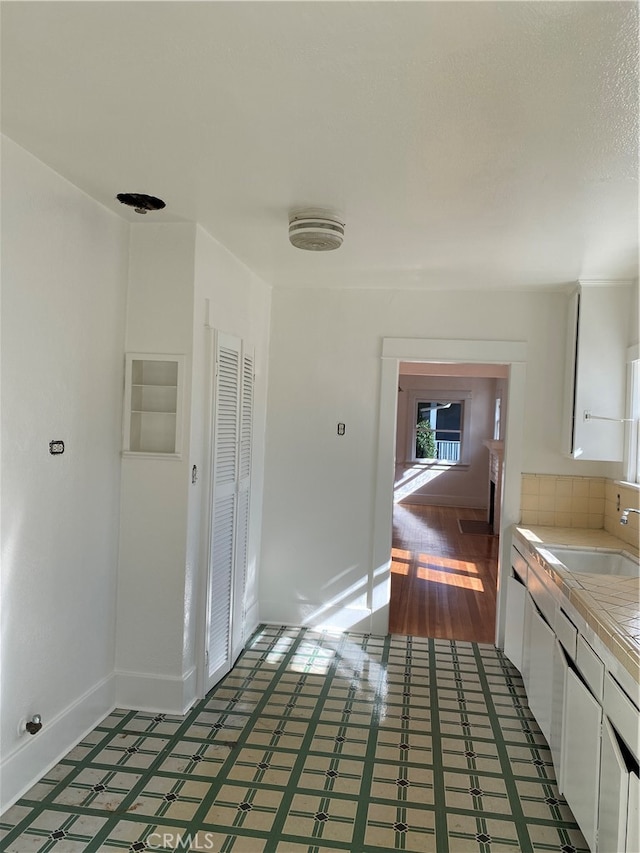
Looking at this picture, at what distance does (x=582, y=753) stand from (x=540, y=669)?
2.71 ft

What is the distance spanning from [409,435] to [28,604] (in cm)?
944

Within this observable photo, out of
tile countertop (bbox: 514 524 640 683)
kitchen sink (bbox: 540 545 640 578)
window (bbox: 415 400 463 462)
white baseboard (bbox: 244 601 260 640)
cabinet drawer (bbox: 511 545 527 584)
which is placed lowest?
white baseboard (bbox: 244 601 260 640)

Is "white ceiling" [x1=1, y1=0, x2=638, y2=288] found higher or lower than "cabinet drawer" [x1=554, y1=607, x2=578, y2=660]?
higher

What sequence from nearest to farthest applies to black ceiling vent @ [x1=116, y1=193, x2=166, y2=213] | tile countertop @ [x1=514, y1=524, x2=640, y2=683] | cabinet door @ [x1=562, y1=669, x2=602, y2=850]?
tile countertop @ [x1=514, y1=524, x2=640, y2=683]
cabinet door @ [x1=562, y1=669, x2=602, y2=850]
black ceiling vent @ [x1=116, y1=193, x2=166, y2=213]

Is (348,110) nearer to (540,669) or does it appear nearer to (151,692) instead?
(540,669)

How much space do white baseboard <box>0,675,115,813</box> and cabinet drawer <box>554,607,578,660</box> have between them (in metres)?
2.15

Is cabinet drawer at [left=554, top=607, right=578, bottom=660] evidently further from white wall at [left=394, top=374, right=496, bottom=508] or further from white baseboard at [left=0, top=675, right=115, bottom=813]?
white wall at [left=394, top=374, right=496, bottom=508]

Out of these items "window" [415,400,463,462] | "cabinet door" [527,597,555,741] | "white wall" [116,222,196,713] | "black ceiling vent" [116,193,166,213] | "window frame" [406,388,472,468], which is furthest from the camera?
"window" [415,400,463,462]

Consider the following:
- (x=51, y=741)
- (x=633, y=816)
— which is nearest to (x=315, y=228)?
(x=633, y=816)

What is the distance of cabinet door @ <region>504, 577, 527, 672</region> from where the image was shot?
3768mm

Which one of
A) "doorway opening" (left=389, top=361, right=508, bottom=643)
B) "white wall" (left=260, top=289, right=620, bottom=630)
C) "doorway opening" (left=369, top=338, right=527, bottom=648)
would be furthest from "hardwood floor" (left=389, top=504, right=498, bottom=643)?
"white wall" (left=260, top=289, right=620, bottom=630)

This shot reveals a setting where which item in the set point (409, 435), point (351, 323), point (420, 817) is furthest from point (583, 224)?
point (409, 435)

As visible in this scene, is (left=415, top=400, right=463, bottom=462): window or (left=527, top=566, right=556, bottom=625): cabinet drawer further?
(left=415, top=400, right=463, bottom=462): window

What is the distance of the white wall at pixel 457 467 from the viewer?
36.5ft
